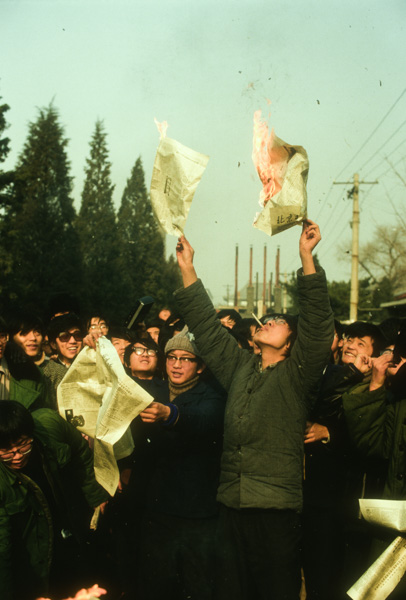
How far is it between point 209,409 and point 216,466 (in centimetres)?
39

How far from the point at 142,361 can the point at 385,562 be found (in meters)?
2.34

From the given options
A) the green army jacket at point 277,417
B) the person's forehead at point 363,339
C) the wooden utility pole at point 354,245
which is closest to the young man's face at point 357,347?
the person's forehead at point 363,339

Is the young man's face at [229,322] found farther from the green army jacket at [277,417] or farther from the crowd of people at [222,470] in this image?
the green army jacket at [277,417]

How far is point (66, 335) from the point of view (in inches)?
230

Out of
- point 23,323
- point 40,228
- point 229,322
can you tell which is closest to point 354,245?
point 40,228

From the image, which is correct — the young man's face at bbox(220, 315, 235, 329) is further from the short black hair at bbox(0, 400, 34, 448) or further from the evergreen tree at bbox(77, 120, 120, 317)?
the evergreen tree at bbox(77, 120, 120, 317)

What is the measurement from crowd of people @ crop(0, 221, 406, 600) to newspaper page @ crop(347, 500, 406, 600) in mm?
161

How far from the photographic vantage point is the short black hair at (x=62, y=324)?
5844mm

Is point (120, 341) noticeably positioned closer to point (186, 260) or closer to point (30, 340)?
point (30, 340)

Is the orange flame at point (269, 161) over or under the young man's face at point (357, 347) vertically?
over

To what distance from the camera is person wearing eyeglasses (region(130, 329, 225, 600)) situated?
411 cm

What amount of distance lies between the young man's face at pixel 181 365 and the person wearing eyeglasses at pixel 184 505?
13 cm

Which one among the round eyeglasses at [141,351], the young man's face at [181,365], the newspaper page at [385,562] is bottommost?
the newspaper page at [385,562]

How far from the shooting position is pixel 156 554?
13.8 ft
